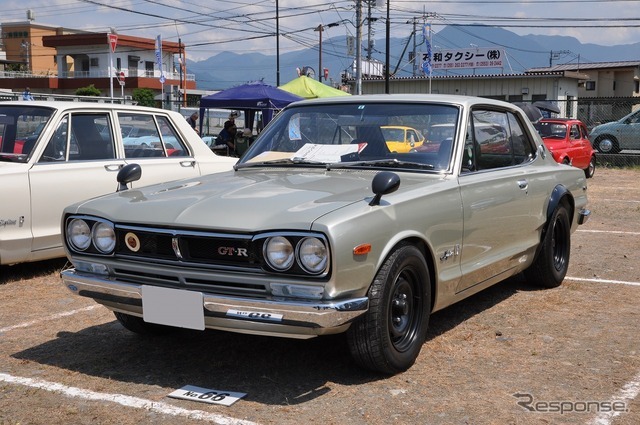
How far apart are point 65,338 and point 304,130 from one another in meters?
2.11

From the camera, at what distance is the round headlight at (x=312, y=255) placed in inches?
136

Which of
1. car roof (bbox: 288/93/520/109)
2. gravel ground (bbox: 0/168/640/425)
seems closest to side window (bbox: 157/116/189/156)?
gravel ground (bbox: 0/168/640/425)

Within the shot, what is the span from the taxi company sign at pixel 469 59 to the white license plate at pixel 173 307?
41544 millimetres

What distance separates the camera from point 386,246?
3.72 meters

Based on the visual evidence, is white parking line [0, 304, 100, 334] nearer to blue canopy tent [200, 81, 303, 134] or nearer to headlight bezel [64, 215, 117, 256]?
headlight bezel [64, 215, 117, 256]

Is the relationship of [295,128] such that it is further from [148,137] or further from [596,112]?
[596,112]

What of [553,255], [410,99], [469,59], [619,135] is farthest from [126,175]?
[469,59]

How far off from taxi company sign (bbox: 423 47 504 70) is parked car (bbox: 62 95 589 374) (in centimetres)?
3991

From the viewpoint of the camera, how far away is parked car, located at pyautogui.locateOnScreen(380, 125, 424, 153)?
472 cm

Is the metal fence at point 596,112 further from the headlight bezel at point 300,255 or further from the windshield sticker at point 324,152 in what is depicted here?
the headlight bezel at point 300,255

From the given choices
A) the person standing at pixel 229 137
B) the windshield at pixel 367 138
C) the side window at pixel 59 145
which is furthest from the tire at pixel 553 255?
the person standing at pixel 229 137

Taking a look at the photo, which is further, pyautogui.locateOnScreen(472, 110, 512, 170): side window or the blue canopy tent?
the blue canopy tent

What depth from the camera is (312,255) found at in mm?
3469

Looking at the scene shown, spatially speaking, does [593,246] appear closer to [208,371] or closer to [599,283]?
[599,283]
